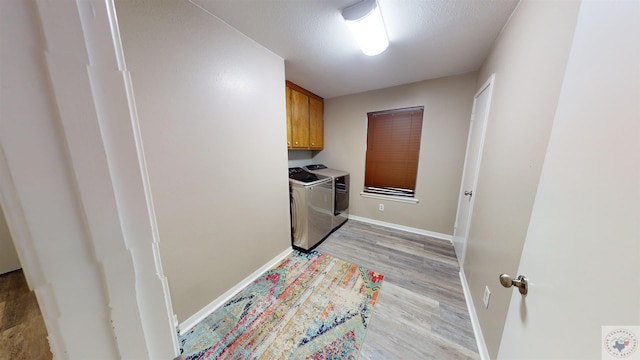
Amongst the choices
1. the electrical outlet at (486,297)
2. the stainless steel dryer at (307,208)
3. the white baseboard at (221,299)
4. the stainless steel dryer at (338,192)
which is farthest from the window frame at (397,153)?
the white baseboard at (221,299)

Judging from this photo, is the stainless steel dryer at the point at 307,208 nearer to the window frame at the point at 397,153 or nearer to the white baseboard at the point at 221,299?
the white baseboard at the point at 221,299

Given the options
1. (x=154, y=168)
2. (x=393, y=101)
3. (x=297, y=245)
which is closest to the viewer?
(x=154, y=168)

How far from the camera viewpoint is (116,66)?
255mm

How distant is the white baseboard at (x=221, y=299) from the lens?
1.42 m

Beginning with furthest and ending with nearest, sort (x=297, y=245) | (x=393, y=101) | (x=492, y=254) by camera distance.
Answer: (x=393, y=101), (x=297, y=245), (x=492, y=254)

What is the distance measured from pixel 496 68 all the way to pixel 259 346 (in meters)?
2.72

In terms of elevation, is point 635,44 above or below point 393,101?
below

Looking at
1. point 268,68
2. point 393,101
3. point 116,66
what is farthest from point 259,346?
point 393,101

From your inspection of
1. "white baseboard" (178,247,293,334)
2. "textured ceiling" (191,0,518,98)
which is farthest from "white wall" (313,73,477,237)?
"white baseboard" (178,247,293,334)

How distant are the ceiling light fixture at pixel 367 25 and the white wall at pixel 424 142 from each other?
120 cm

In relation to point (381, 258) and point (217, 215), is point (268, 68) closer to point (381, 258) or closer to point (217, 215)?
point (217, 215)

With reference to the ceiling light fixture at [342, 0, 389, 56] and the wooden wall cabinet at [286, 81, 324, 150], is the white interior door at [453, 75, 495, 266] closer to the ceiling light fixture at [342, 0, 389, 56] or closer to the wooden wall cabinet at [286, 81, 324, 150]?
the ceiling light fixture at [342, 0, 389, 56]

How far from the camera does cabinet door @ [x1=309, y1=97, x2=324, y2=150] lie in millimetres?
2891

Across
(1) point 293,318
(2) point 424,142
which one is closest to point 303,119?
(2) point 424,142
